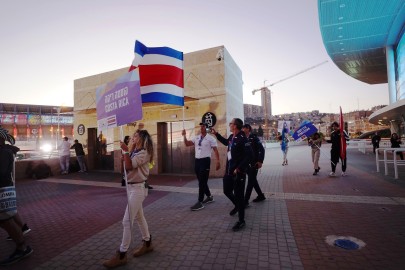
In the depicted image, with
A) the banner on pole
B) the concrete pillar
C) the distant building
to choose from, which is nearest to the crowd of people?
the banner on pole

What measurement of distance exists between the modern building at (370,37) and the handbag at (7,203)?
17769 millimetres

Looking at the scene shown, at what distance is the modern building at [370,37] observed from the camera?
63.1 feet

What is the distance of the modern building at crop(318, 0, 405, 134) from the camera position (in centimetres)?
1923

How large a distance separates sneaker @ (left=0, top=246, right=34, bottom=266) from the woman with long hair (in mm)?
1474

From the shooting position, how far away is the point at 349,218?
193 inches

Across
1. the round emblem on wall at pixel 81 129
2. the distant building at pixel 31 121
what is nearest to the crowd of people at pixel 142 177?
the round emblem on wall at pixel 81 129

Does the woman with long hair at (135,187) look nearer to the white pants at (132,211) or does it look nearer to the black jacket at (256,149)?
the white pants at (132,211)

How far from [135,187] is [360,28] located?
2669cm

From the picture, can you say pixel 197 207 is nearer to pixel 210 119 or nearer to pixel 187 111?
pixel 210 119

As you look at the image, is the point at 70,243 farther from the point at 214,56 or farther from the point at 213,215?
the point at 214,56

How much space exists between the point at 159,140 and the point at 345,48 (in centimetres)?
2471

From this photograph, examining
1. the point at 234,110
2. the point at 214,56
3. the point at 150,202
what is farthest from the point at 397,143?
the point at 150,202

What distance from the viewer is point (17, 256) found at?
11.9 ft

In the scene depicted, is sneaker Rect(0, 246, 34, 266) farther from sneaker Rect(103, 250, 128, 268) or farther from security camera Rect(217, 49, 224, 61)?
security camera Rect(217, 49, 224, 61)
